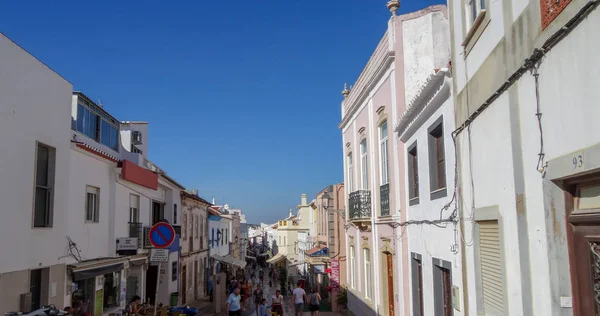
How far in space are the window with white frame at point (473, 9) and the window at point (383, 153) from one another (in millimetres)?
7224

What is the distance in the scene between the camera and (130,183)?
56.4 feet

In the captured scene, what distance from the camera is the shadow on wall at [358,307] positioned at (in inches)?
645

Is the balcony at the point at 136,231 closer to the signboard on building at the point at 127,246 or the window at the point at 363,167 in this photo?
the signboard on building at the point at 127,246

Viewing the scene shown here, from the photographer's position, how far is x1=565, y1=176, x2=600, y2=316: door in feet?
13.3

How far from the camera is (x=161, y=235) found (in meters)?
9.56

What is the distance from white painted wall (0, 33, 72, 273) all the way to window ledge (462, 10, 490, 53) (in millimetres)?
7074

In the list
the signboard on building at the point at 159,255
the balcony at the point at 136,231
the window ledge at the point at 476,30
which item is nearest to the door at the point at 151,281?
the balcony at the point at 136,231

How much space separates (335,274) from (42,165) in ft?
49.4

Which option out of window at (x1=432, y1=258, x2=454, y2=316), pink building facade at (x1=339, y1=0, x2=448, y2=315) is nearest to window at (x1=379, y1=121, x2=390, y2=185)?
pink building facade at (x1=339, y1=0, x2=448, y2=315)

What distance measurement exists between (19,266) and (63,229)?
1889mm

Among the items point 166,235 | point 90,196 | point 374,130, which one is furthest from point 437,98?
point 90,196

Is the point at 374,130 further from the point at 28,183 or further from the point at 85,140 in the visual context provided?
the point at 28,183

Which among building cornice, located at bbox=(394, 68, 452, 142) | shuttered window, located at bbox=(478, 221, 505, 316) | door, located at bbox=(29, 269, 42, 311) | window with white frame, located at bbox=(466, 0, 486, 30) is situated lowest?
door, located at bbox=(29, 269, 42, 311)

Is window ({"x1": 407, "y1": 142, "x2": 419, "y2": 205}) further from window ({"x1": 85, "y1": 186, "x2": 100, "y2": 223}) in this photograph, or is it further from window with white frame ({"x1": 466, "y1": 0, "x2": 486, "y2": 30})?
window ({"x1": 85, "y1": 186, "x2": 100, "y2": 223})
